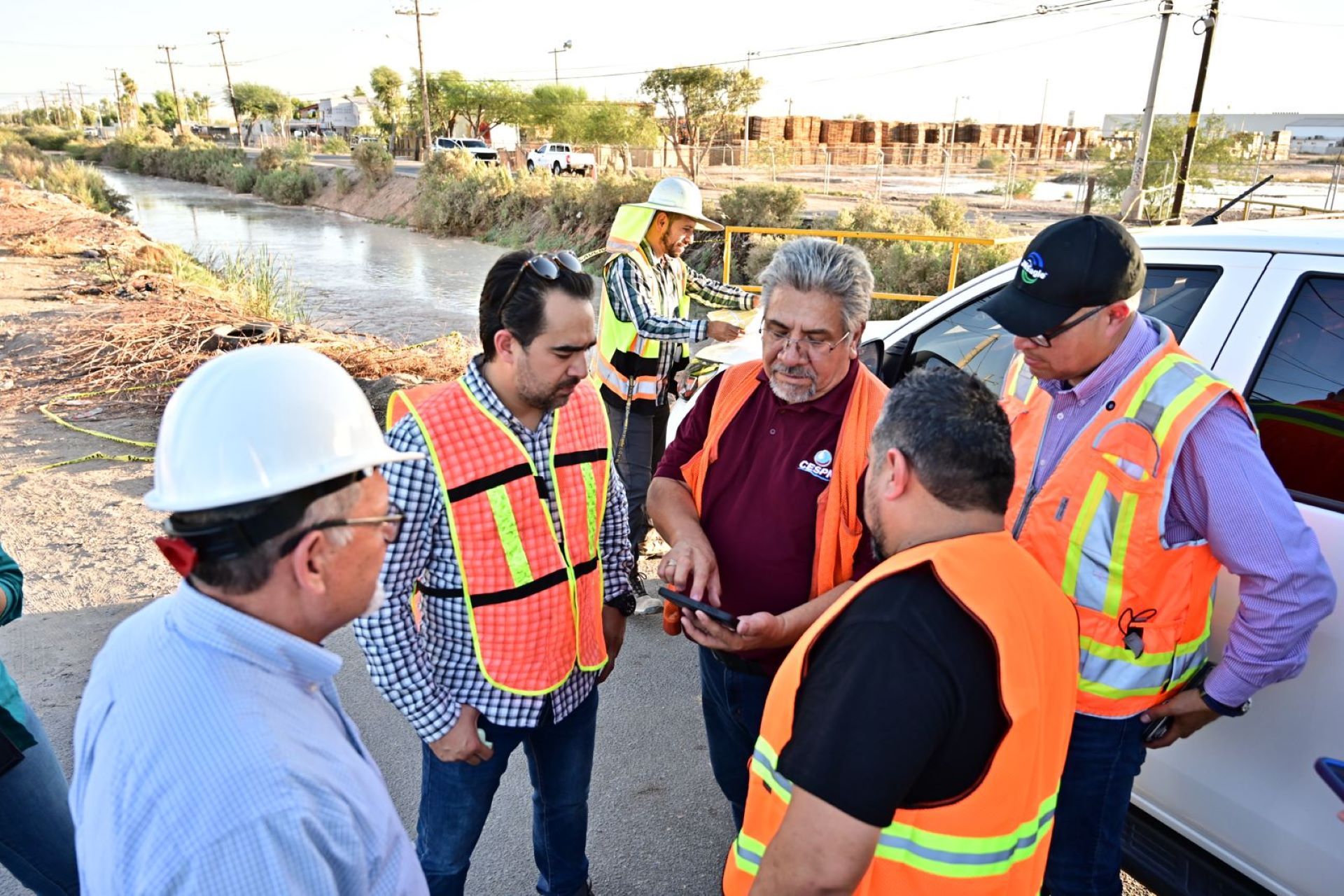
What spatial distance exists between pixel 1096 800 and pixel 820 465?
1007 mm

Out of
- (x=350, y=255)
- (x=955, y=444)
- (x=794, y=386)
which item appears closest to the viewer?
(x=955, y=444)

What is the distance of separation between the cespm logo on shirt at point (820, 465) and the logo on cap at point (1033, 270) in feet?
2.08

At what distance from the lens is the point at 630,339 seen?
4.16 meters

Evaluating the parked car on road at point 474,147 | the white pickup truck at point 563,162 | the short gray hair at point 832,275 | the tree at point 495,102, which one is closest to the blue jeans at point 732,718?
the short gray hair at point 832,275

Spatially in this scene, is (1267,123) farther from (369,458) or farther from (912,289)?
(369,458)

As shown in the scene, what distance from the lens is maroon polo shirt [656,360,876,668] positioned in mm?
2043

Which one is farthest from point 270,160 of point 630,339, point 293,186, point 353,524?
point 353,524

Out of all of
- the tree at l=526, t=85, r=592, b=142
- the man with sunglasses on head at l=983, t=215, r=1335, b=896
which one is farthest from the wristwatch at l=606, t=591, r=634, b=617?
the tree at l=526, t=85, r=592, b=142

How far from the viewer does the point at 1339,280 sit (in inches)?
79.4

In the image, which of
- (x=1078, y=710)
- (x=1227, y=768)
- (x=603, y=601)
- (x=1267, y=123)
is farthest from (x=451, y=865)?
(x=1267, y=123)

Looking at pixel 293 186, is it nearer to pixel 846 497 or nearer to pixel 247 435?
pixel 846 497

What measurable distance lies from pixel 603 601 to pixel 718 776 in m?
0.64

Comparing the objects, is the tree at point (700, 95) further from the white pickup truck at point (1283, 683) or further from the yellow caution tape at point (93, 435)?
the white pickup truck at point (1283, 683)

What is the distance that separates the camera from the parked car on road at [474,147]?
3863 cm
